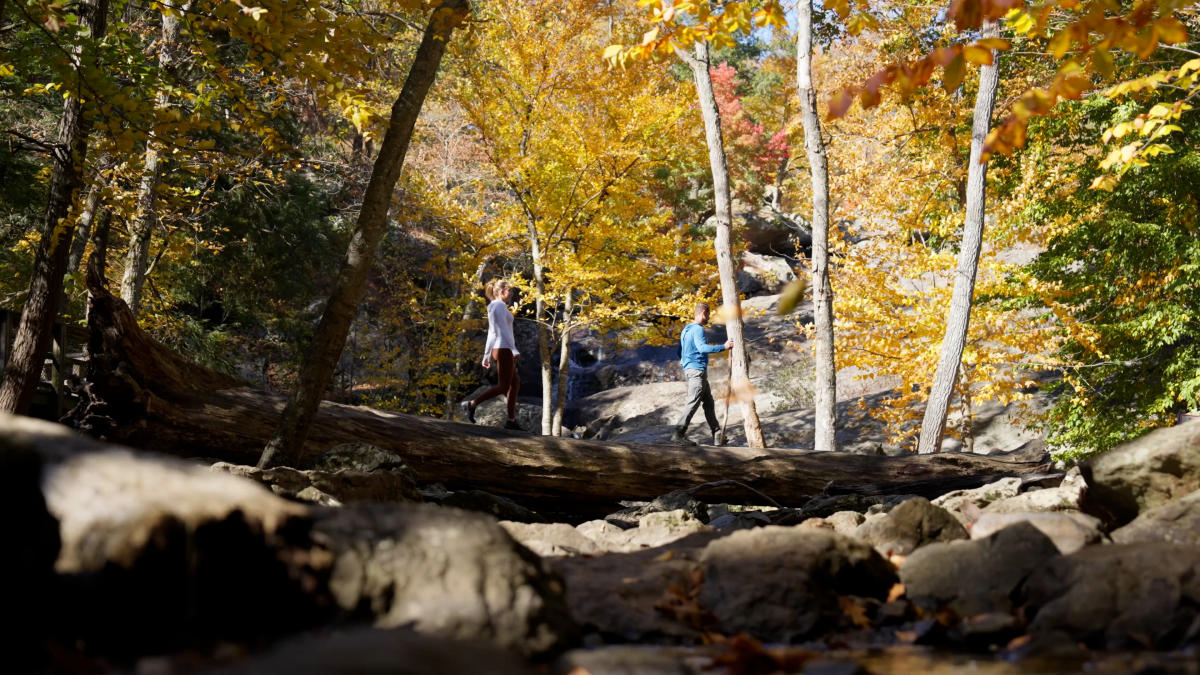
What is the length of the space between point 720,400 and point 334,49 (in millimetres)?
12310

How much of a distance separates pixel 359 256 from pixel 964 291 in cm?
817

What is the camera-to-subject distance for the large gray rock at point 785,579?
338 cm

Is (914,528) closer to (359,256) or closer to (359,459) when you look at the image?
(359,256)

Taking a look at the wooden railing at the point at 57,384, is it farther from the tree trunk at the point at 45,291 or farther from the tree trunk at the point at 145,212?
the tree trunk at the point at 45,291

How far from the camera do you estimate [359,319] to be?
2281 centimetres

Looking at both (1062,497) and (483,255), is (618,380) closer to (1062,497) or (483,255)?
(483,255)

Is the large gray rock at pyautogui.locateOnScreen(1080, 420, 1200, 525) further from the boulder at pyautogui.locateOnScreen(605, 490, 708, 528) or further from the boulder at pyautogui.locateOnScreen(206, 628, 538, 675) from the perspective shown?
the boulder at pyautogui.locateOnScreen(206, 628, 538, 675)

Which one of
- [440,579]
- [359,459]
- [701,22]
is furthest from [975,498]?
[359,459]

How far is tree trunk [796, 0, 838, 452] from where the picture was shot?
35.2 feet

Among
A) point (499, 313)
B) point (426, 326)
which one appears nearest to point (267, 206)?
point (426, 326)

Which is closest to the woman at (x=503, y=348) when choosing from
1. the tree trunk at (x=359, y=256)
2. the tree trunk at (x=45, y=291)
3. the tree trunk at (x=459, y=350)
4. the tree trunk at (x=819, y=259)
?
the tree trunk at (x=359, y=256)

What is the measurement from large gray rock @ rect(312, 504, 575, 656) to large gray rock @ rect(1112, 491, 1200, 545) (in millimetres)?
2859

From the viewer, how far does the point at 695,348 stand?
34.2 ft

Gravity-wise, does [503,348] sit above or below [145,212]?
below
